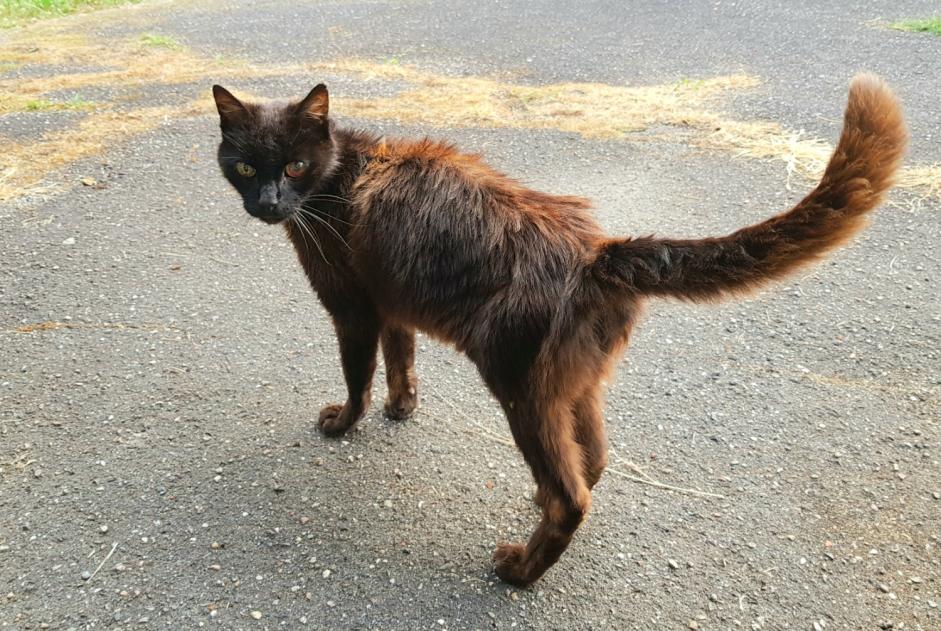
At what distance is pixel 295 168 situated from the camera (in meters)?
2.52

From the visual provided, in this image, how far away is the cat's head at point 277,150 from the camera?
248 cm

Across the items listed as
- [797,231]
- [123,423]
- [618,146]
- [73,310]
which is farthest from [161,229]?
[797,231]

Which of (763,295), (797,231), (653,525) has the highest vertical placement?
(797,231)

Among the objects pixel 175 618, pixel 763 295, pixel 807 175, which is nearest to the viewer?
pixel 175 618

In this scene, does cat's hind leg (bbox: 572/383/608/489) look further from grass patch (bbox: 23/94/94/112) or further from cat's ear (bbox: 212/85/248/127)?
grass patch (bbox: 23/94/94/112)

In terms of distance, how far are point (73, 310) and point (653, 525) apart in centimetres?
338

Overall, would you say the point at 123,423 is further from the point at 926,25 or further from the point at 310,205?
the point at 926,25

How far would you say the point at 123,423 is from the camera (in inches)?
117

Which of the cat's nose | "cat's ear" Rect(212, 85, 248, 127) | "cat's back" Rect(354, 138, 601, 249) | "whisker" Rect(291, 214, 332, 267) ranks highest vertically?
"cat's ear" Rect(212, 85, 248, 127)

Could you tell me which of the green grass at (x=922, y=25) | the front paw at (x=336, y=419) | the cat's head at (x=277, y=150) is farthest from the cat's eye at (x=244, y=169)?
the green grass at (x=922, y=25)

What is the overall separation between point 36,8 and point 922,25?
1338 cm

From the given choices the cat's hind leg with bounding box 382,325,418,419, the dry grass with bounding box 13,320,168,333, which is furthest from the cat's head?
the dry grass with bounding box 13,320,168,333

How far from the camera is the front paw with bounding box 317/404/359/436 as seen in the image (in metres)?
2.91

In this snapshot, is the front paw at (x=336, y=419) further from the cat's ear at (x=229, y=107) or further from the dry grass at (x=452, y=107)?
the dry grass at (x=452, y=107)
